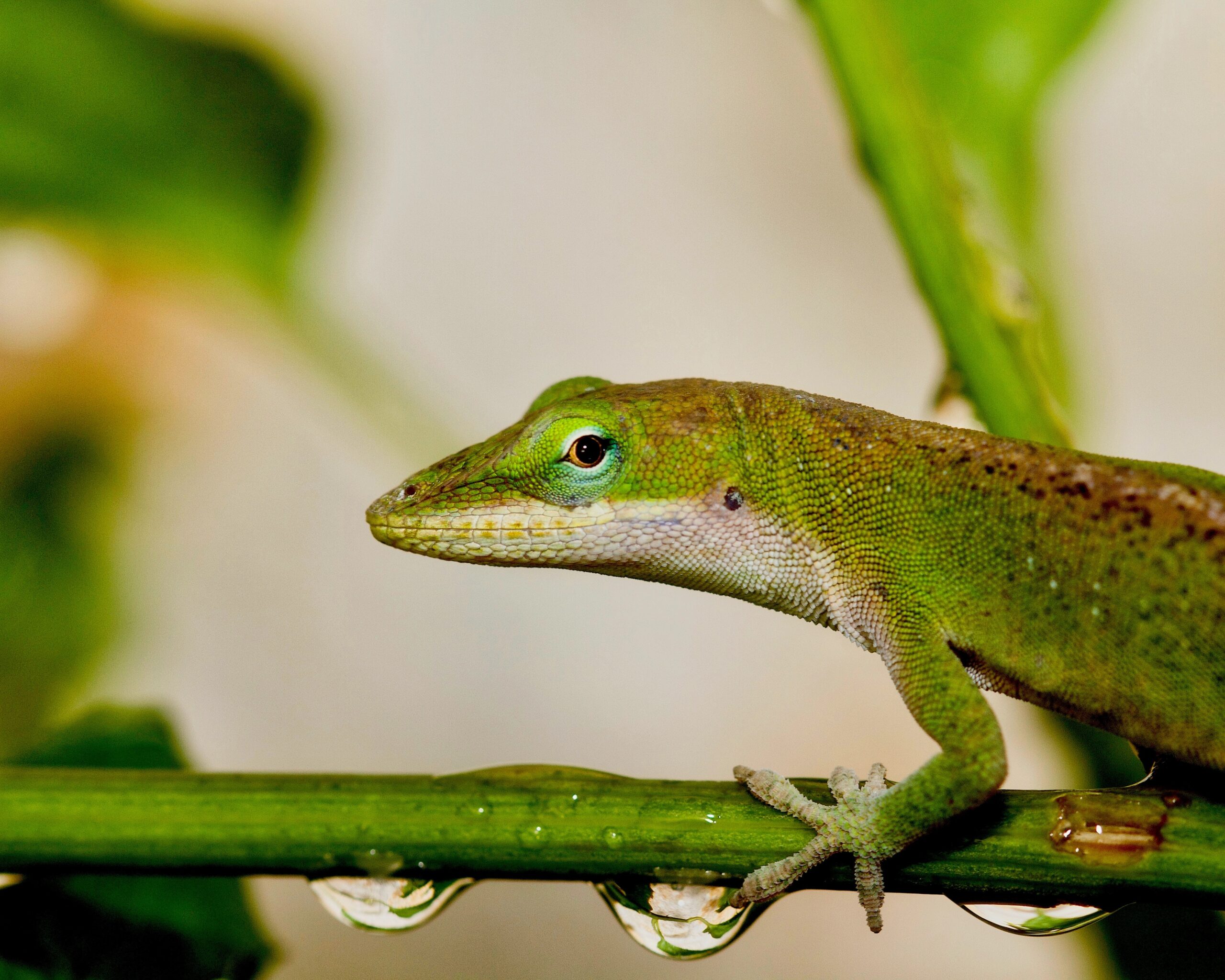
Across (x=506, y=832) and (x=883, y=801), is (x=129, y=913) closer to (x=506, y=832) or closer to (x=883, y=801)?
(x=506, y=832)

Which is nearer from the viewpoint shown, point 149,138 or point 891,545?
point 891,545

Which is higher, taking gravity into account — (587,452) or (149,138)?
(149,138)

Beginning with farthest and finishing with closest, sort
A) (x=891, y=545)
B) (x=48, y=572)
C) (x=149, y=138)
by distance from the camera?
(x=48, y=572) → (x=149, y=138) → (x=891, y=545)

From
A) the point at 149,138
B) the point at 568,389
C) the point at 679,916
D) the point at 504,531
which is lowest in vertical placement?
the point at 679,916

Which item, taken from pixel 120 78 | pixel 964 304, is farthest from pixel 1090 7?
pixel 120 78

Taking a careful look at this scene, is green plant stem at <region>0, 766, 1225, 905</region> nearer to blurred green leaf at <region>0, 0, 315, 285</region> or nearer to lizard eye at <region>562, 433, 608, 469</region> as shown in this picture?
lizard eye at <region>562, 433, 608, 469</region>

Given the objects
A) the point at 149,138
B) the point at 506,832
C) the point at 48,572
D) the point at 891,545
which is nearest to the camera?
the point at 506,832

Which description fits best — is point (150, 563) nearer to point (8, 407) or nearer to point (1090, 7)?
point (8, 407)

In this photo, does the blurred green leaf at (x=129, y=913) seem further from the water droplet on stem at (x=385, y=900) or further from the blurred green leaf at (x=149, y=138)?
the blurred green leaf at (x=149, y=138)

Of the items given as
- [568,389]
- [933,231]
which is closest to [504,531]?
[568,389]
